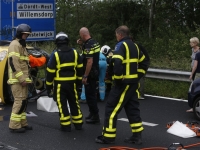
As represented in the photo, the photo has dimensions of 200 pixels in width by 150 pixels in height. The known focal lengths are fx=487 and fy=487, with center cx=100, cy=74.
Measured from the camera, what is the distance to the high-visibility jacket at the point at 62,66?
26.9 feet

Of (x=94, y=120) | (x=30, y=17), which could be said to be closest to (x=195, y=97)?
(x=94, y=120)

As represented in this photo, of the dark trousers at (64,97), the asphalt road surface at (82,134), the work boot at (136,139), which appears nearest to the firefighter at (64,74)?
the dark trousers at (64,97)

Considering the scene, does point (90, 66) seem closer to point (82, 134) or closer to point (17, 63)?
point (82, 134)

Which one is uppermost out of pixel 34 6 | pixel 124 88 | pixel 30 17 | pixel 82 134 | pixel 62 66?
pixel 34 6

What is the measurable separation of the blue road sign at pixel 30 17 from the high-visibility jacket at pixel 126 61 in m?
10.7

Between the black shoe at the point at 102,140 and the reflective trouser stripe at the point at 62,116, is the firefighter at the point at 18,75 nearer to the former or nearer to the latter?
the reflective trouser stripe at the point at 62,116

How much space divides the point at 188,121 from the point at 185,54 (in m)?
8.36

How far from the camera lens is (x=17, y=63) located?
27.0 feet

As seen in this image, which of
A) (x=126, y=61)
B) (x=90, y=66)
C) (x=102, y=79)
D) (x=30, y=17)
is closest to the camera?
(x=126, y=61)

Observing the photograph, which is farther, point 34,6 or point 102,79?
point 34,6

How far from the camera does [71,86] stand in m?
8.38

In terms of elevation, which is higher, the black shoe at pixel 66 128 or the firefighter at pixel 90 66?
the firefighter at pixel 90 66

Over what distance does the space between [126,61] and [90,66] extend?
1456 millimetres

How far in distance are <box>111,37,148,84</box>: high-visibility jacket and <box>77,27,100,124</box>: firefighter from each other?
1361 mm
